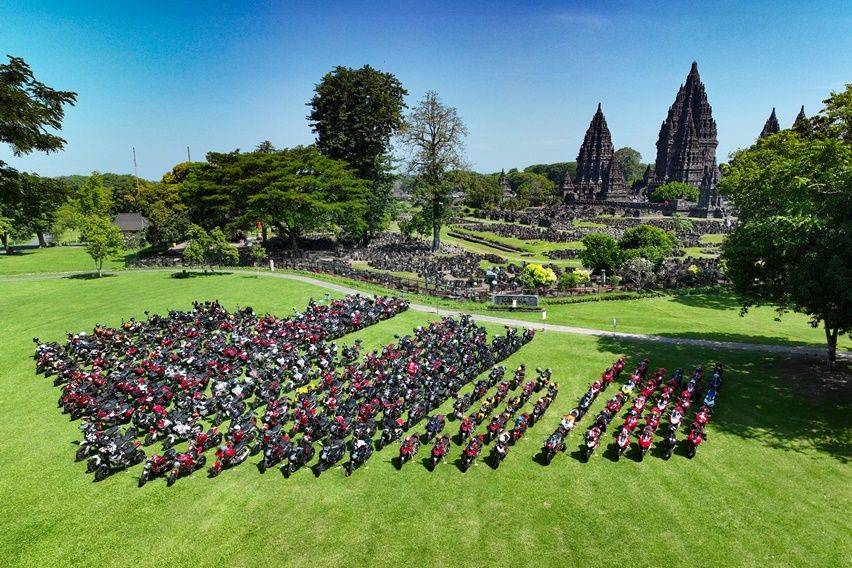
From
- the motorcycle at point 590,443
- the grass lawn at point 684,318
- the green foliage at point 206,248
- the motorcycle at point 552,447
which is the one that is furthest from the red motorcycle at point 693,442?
the green foliage at point 206,248

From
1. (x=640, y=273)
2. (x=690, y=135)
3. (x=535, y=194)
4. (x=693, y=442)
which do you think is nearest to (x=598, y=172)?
(x=535, y=194)

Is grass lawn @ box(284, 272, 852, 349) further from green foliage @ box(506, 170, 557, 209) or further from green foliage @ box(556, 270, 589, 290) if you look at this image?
green foliage @ box(506, 170, 557, 209)

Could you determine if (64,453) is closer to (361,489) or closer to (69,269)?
(361,489)

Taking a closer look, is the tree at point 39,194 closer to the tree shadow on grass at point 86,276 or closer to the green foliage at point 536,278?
the green foliage at point 536,278

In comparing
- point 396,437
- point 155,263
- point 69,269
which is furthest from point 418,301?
point 69,269

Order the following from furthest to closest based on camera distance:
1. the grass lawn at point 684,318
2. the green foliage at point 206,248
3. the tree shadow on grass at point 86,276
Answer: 1. the tree shadow on grass at point 86,276
2. the green foliage at point 206,248
3. the grass lawn at point 684,318

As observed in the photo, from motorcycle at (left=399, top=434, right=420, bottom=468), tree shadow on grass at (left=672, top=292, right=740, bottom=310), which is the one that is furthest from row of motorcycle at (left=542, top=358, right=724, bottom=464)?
tree shadow on grass at (left=672, top=292, right=740, bottom=310)
